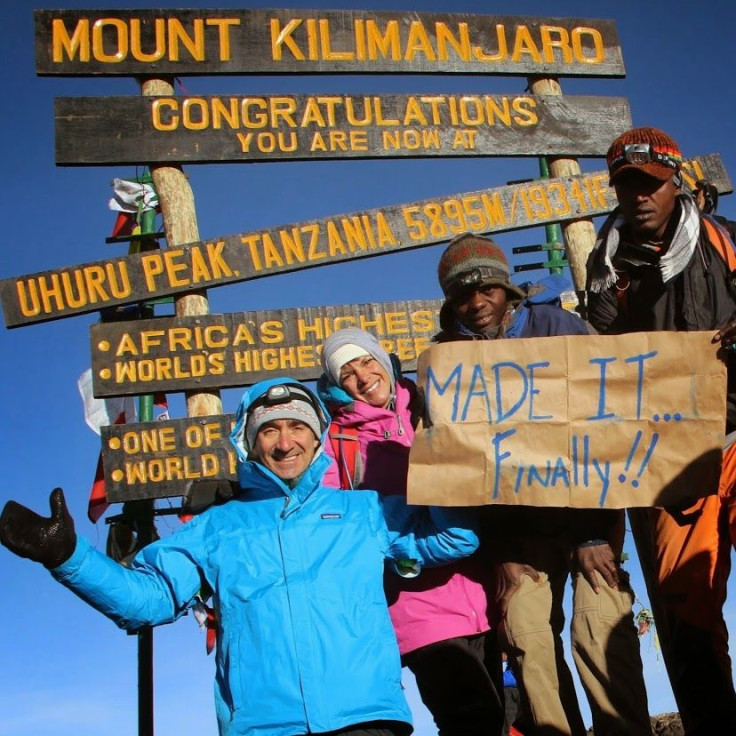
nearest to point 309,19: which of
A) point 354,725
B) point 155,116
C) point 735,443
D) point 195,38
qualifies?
point 195,38

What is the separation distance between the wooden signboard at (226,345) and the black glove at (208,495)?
3.69 metres

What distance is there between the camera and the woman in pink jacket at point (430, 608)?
148 inches

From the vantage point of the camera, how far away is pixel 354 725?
3.13 meters

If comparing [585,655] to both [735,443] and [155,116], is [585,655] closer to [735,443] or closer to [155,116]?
[735,443]

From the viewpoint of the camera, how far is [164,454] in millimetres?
7406

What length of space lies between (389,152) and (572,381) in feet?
16.7

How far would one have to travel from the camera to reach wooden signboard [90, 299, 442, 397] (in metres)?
7.51

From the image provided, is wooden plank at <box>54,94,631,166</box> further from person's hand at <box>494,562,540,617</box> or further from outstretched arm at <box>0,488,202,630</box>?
person's hand at <box>494,562,540,617</box>

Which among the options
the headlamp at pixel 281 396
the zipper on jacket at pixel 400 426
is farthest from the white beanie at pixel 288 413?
the zipper on jacket at pixel 400 426

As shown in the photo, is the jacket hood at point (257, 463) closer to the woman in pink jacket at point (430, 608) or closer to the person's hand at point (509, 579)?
the woman in pink jacket at point (430, 608)

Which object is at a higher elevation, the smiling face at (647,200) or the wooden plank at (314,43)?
the wooden plank at (314,43)

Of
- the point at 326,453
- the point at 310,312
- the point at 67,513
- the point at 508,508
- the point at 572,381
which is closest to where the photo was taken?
the point at 67,513

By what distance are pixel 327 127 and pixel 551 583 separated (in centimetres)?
545

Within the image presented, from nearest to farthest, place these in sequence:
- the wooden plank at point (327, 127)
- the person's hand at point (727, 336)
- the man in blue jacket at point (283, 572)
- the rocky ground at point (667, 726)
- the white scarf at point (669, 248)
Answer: the man in blue jacket at point (283, 572), the person's hand at point (727, 336), the white scarf at point (669, 248), the wooden plank at point (327, 127), the rocky ground at point (667, 726)
